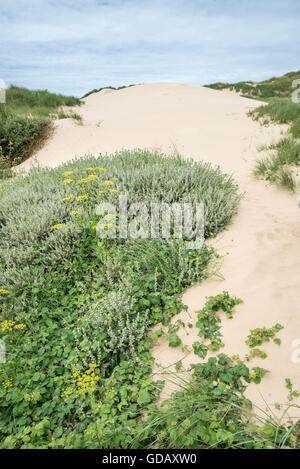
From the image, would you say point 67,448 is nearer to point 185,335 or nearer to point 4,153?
point 185,335

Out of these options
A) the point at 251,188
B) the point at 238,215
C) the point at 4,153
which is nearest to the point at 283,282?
the point at 238,215

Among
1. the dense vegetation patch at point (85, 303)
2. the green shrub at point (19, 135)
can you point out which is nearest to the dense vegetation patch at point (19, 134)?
the green shrub at point (19, 135)

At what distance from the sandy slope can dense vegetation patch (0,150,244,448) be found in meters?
0.32

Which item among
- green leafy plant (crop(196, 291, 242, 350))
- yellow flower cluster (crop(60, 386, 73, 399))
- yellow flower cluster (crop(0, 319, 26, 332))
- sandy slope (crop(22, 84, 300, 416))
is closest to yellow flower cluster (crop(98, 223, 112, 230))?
sandy slope (crop(22, 84, 300, 416))

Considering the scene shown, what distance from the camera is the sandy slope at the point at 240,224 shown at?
2602 millimetres

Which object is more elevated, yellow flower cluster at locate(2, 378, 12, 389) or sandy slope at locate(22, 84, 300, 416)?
sandy slope at locate(22, 84, 300, 416)

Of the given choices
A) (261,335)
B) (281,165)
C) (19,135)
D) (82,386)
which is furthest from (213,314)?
(19,135)

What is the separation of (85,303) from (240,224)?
2.61m

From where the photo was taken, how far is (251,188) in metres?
5.90

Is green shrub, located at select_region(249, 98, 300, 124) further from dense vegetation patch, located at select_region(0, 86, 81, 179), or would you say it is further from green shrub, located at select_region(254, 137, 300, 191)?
dense vegetation patch, located at select_region(0, 86, 81, 179)

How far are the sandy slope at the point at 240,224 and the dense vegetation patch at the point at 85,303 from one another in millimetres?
317

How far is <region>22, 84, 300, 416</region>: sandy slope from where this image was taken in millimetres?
2602

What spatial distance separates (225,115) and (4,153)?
8.73 meters

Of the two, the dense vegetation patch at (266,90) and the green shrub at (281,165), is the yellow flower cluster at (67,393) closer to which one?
the green shrub at (281,165)
